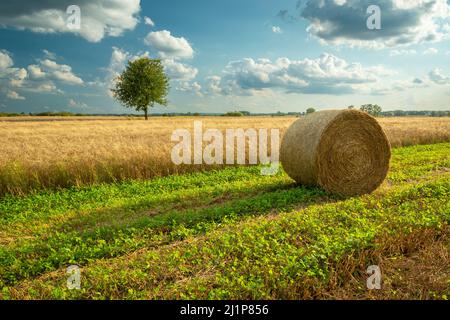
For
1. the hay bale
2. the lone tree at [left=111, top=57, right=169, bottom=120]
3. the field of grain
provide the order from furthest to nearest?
the lone tree at [left=111, top=57, right=169, bottom=120] < the hay bale < the field of grain

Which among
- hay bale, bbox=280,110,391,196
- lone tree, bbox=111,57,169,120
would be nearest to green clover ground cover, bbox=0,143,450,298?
hay bale, bbox=280,110,391,196

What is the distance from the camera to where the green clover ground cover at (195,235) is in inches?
198

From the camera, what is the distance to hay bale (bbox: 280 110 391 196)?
34.2 ft

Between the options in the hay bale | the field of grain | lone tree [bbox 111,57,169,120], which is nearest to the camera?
the field of grain

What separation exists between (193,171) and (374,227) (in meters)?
8.05

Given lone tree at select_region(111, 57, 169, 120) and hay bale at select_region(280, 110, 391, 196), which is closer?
hay bale at select_region(280, 110, 391, 196)

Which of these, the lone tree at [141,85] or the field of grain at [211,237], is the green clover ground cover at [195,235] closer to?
the field of grain at [211,237]

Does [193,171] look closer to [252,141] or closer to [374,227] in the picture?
[252,141]

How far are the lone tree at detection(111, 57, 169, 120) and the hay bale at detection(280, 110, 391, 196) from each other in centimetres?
5282

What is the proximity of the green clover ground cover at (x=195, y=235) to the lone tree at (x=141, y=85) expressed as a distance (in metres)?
52.4

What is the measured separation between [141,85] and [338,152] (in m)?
54.6

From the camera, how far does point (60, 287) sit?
5.09 m

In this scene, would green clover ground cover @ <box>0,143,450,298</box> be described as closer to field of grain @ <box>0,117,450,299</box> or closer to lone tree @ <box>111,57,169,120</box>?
field of grain @ <box>0,117,450,299</box>
